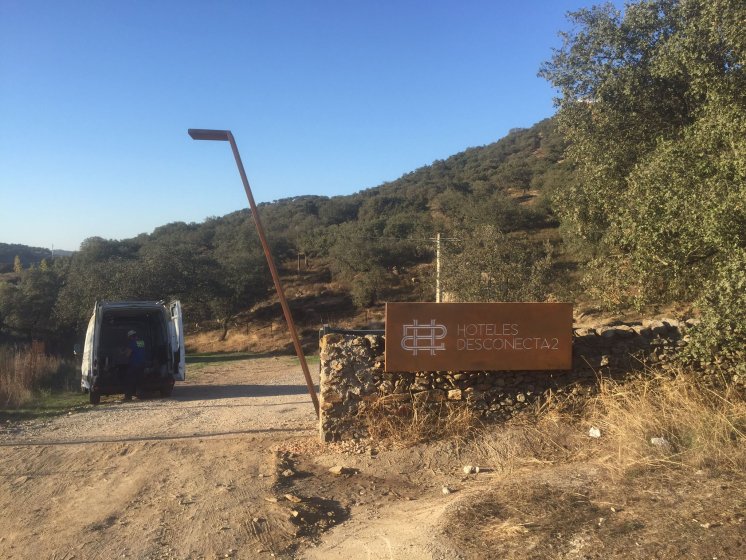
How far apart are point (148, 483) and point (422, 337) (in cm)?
339

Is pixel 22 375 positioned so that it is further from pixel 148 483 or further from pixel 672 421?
pixel 672 421

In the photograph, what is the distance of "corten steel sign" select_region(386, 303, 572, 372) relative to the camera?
7.23 m

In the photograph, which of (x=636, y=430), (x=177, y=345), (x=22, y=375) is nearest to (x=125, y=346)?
(x=177, y=345)

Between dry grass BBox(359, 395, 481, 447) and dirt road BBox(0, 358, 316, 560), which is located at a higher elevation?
dry grass BBox(359, 395, 481, 447)

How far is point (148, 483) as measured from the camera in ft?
20.9

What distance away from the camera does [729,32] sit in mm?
8414

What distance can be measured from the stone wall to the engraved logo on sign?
0.36 meters

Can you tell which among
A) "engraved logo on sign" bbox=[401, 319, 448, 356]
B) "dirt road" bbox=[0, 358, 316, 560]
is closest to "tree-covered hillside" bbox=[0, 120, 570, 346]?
"engraved logo on sign" bbox=[401, 319, 448, 356]

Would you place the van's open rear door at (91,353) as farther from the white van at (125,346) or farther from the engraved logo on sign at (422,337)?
the engraved logo on sign at (422,337)

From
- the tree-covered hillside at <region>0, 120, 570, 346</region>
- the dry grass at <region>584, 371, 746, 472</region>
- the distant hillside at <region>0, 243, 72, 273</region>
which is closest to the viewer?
the dry grass at <region>584, 371, 746, 472</region>

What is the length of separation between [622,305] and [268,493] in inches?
287

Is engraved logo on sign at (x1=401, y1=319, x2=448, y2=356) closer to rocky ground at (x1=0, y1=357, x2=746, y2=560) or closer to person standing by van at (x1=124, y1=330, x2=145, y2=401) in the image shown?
rocky ground at (x1=0, y1=357, x2=746, y2=560)

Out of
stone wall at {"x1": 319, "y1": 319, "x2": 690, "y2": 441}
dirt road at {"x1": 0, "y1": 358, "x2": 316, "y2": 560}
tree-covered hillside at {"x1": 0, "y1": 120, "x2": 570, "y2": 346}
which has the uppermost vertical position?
tree-covered hillside at {"x1": 0, "y1": 120, "x2": 570, "y2": 346}

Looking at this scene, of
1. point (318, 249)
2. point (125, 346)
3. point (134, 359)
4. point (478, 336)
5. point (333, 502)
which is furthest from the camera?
point (318, 249)
